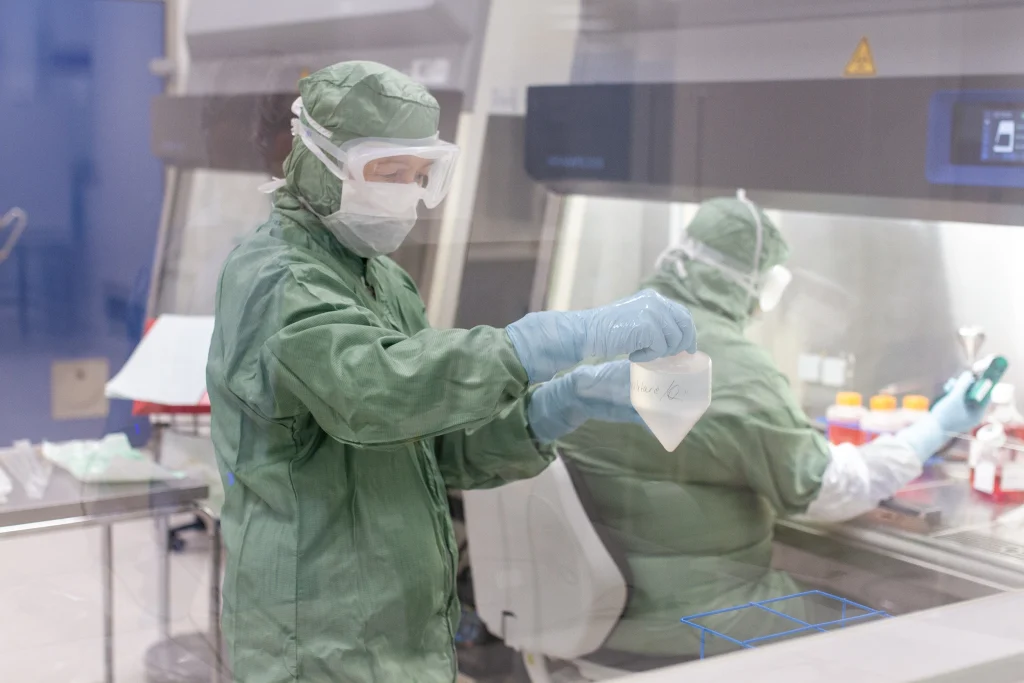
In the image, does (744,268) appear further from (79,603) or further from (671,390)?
(79,603)

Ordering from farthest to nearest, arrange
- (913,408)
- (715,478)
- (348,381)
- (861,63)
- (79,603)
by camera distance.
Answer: (913,408)
(861,63)
(715,478)
(79,603)
(348,381)

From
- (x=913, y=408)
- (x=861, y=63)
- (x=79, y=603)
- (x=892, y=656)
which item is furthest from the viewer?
(x=913, y=408)

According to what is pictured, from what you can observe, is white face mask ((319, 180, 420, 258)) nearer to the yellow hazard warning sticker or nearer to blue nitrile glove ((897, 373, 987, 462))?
the yellow hazard warning sticker

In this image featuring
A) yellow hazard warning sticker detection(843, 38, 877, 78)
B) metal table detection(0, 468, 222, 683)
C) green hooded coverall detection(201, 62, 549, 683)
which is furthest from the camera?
yellow hazard warning sticker detection(843, 38, 877, 78)

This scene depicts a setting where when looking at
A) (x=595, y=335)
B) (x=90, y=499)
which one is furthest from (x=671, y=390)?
(x=90, y=499)

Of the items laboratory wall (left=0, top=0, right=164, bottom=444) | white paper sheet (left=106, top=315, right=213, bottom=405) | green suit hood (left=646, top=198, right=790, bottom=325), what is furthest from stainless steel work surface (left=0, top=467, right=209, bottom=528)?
green suit hood (left=646, top=198, right=790, bottom=325)

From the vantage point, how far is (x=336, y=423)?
106 cm

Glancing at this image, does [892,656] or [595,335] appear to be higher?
[595,335]

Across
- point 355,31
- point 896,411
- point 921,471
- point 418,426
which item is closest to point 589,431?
point 418,426

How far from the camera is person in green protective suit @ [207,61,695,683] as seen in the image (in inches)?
40.9

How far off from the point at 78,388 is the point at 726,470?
934 mm

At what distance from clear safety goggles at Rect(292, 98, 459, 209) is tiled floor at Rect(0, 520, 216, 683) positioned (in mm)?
611

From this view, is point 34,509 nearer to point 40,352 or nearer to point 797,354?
point 40,352

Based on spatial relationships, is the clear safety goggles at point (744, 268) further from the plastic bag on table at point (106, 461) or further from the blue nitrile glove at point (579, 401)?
the plastic bag on table at point (106, 461)
